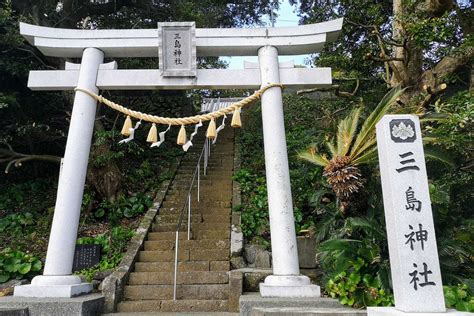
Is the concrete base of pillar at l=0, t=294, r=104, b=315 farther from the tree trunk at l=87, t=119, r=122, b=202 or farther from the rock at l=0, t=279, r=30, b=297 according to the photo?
the tree trunk at l=87, t=119, r=122, b=202

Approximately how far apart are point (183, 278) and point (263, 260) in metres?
1.43

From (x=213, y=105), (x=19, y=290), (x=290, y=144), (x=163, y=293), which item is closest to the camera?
(x=19, y=290)

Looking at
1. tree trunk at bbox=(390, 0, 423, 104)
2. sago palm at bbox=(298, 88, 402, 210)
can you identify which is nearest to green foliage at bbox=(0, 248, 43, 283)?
sago palm at bbox=(298, 88, 402, 210)

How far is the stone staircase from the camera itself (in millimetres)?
5551

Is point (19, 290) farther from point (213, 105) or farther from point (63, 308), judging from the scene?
point (213, 105)

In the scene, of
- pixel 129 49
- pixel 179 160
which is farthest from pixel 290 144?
pixel 129 49

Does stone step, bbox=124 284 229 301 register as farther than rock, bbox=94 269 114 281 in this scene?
No

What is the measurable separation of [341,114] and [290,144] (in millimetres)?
1488

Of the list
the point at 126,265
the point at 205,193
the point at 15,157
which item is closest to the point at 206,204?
the point at 205,193

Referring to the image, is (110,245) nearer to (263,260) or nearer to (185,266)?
(185,266)

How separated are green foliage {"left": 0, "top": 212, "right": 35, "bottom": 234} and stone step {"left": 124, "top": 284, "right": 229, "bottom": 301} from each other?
3470mm

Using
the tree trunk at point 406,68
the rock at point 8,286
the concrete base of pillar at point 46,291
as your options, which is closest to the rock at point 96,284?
the concrete base of pillar at point 46,291

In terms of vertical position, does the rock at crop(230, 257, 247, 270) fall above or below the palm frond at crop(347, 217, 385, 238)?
below

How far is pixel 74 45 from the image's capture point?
609 centimetres
